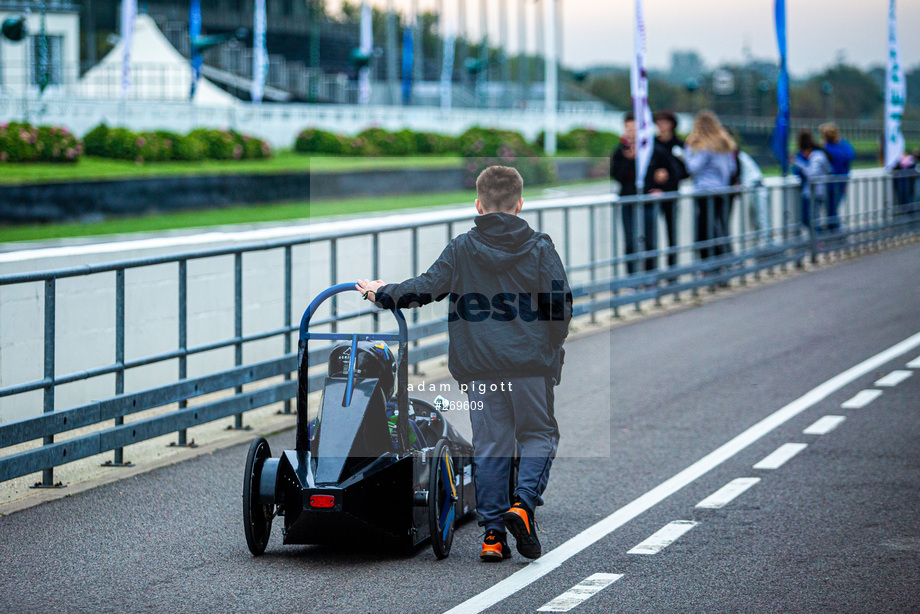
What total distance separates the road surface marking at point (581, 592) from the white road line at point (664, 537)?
0.49m

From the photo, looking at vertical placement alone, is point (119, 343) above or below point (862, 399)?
above

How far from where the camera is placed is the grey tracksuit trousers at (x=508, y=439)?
5.87 meters

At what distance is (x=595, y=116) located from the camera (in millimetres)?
83812

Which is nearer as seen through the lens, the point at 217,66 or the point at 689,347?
the point at 689,347

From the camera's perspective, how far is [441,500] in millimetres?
5945

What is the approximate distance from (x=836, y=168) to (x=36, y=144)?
60.5 feet

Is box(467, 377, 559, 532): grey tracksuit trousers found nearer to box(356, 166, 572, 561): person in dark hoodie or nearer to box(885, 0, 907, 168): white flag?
box(356, 166, 572, 561): person in dark hoodie

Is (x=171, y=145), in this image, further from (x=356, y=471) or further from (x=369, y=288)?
(x=356, y=471)

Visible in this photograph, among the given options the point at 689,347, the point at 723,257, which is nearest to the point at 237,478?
the point at 689,347

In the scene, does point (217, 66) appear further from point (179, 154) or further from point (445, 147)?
point (179, 154)

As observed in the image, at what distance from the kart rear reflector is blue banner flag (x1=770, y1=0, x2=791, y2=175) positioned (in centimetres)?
1930

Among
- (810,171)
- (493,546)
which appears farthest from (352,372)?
(810,171)

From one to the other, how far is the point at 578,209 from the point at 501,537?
10.0 meters

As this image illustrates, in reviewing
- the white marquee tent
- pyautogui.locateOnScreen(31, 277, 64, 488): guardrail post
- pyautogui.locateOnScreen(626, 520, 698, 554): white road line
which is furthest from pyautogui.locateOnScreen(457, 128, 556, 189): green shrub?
pyautogui.locateOnScreen(626, 520, 698, 554): white road line
